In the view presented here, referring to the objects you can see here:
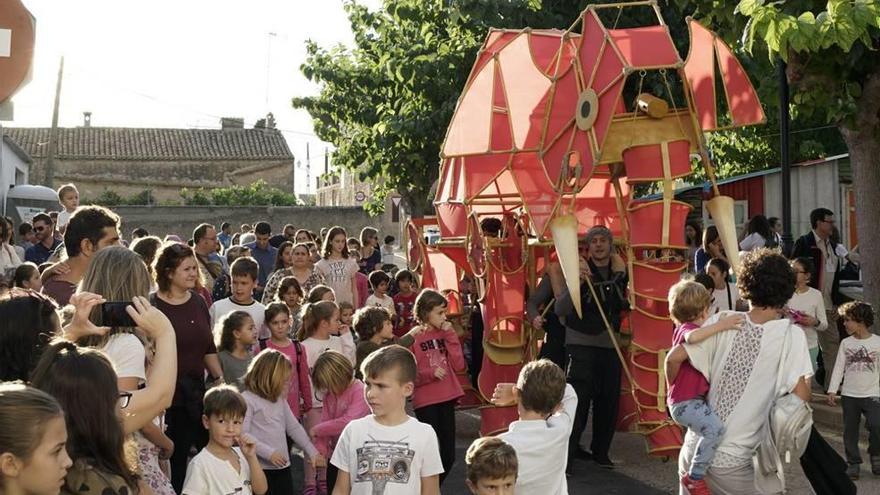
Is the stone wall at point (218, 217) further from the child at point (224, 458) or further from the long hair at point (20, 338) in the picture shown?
the long hair at point (20, 338)

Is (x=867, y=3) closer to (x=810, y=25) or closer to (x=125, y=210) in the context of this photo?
(x=810, y=25)

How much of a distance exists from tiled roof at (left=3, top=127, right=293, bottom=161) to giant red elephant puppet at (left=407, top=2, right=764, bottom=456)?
4956 cm

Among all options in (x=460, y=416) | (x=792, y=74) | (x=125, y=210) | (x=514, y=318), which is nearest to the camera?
(x=514, y=318)

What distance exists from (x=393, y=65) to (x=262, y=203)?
106ft

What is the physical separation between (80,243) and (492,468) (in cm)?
315

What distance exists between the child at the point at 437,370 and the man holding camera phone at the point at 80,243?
262 centimetres

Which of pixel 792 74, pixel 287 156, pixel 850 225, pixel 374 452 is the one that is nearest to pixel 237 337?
pixel 374 452

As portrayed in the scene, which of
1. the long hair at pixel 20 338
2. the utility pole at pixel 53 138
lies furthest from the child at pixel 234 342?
the utility pole at pixel 53 138

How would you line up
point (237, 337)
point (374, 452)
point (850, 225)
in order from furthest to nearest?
point (850, 225) → point (237, 337) → point (374, 452)

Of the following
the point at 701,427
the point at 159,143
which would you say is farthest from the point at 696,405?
the point at 159,143

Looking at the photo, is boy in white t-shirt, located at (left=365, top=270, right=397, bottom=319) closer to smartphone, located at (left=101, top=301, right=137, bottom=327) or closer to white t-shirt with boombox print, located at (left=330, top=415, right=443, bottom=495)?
white t-shirt with boombox print, located at (left=330, top=415, right=443, bottom=495)

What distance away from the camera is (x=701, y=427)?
232 inches

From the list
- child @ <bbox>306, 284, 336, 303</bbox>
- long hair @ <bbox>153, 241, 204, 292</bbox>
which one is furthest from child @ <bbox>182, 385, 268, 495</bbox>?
child @ <bbox>306, 284, 336, 303</bbox>

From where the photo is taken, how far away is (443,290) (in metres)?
12.2
